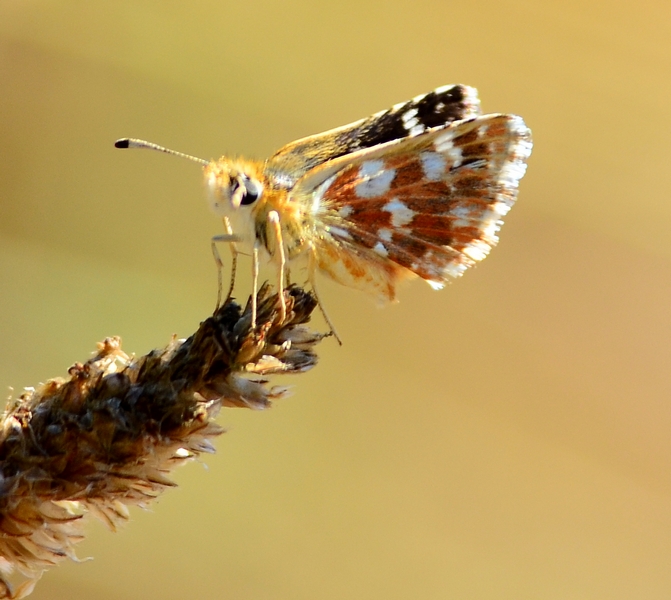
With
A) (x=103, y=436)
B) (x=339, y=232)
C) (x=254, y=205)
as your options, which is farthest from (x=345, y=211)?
(x=103, y=436)

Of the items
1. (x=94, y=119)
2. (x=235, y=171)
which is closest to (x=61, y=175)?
(x=94, y=119)

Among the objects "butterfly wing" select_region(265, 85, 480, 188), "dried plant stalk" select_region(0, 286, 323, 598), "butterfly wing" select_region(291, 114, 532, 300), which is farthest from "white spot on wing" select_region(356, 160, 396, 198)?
"dried plant stalk" select_region(0, 286, 323, 598)

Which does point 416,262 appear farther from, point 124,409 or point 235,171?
point 124,409

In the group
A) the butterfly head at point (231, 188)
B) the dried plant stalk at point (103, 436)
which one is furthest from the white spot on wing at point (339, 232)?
the dried plant stalk at point (103, 436)

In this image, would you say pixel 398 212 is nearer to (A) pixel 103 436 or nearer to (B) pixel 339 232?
(B) pixel 339 232

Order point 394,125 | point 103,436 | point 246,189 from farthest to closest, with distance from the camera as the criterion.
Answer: point 394,125, point 246,189, point 103,436

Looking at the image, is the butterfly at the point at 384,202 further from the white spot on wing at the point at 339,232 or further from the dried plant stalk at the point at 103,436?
the dried plant stalk at the point at 103,436

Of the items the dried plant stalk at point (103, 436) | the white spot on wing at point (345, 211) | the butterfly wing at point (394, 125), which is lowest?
the dried plant stalk at point (103, 436)
